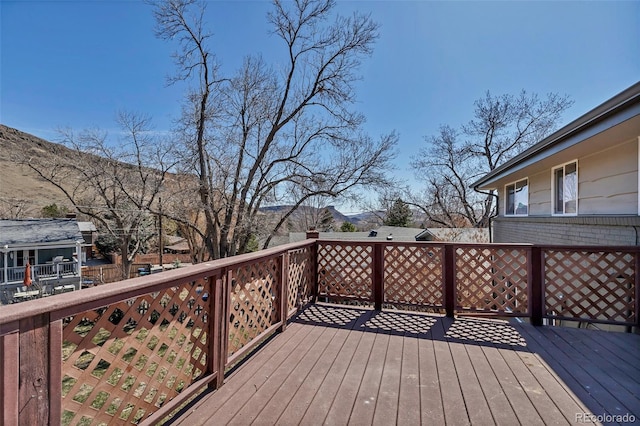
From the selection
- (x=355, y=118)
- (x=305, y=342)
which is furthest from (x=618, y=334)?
(x=355, y=118)

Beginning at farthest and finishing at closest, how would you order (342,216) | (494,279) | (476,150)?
(342,216) < (476,150) < (494,279)

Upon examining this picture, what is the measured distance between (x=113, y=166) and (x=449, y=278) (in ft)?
42.6

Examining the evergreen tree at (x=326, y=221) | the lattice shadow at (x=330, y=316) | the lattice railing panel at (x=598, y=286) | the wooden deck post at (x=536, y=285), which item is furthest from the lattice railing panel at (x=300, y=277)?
the evergreen tree at (x=326, y=221)

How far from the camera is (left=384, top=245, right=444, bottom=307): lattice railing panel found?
4.12m

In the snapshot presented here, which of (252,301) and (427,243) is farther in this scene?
(427,243)

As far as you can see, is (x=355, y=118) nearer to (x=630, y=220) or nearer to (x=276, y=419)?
(x=630, y=220)

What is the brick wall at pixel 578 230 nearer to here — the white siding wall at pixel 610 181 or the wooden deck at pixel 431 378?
the white siding wall at pixel 610 181

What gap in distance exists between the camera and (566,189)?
5223 mm

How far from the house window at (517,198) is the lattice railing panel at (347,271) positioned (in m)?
5.10

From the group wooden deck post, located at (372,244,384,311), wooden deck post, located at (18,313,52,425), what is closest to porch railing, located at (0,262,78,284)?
wooden deck post, located at (372,244,384,311)

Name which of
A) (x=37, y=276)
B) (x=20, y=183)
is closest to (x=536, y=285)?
(x=37, y=276)

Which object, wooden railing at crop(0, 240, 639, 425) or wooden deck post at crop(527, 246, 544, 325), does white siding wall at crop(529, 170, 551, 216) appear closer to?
wooden railing at crop(0, 240, 639, 425)

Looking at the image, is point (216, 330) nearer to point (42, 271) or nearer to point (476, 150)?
point (42, 271)

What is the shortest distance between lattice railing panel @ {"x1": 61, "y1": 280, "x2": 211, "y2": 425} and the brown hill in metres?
13.9
